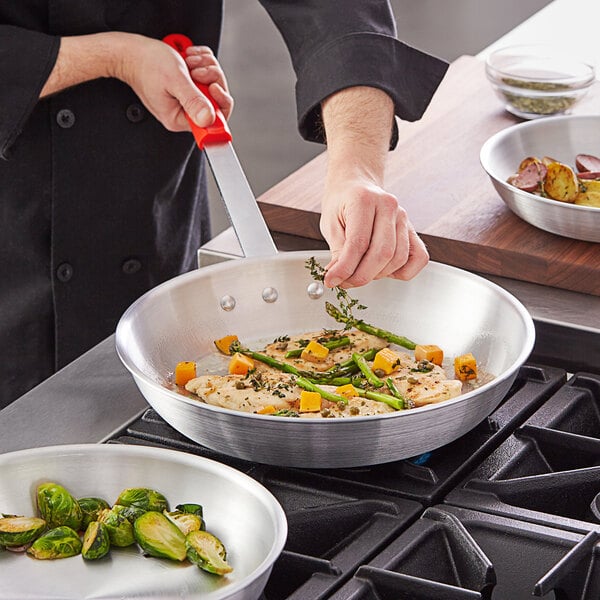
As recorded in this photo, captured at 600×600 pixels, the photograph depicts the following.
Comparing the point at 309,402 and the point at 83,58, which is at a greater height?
the point at 83,58

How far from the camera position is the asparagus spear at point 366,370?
1.21 m

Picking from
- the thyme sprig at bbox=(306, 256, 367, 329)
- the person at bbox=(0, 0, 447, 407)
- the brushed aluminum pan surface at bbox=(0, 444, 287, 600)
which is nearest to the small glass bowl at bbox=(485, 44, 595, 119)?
the person at bbox=(0, 0, 447, 407)

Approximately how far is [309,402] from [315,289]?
1.00 feet

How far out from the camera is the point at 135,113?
5.67 ft

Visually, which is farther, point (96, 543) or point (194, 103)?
point (194, 103)

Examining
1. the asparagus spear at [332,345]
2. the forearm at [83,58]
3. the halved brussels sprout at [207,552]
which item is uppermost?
the forearm at [83,58]

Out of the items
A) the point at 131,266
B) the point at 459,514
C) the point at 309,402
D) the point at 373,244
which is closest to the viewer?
the point at 459,514

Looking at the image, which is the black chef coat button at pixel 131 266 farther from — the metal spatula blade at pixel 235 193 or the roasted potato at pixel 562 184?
the roasted potato at pixel 562 184

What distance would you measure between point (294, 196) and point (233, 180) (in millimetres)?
349

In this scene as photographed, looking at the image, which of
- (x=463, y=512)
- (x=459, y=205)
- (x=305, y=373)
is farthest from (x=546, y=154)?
(x=463, y=512)

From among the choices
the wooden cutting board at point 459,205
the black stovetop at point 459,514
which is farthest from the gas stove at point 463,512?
the wooden cutting board at point 459,205

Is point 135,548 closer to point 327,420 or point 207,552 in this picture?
point 207,552

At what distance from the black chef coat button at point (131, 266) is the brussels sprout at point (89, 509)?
0.87 meters

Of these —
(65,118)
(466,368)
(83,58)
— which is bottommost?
(466,368)
